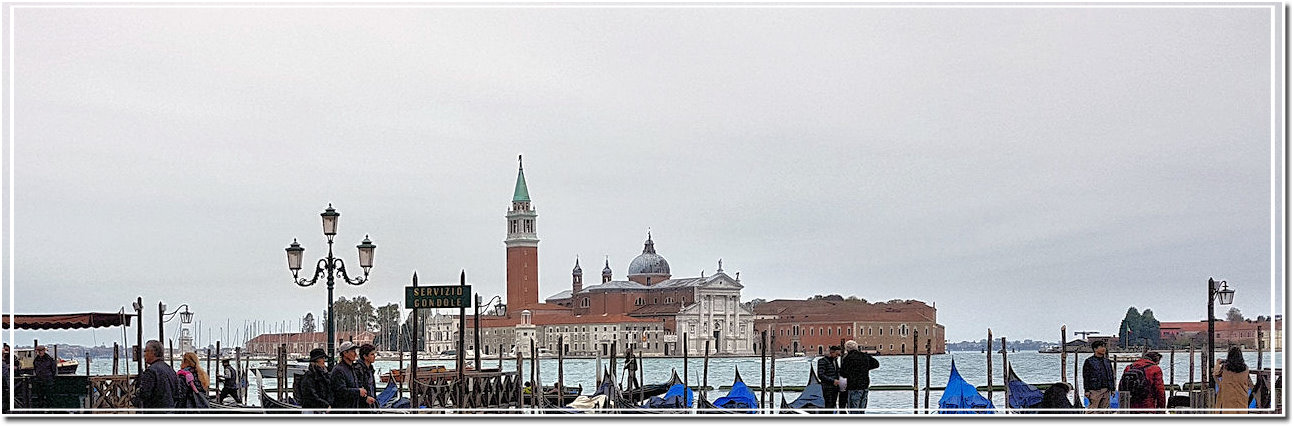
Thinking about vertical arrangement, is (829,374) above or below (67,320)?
below

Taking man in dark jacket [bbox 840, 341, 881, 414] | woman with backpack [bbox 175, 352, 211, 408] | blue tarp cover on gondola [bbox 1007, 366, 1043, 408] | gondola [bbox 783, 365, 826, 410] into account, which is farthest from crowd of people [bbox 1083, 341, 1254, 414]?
woman with backpack [bbox 175, 352, 211, 408]

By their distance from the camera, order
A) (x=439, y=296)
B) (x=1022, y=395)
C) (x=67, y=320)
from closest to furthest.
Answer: (x=439, y=296) < (x=67, y=320) < (x=1022, y=395)

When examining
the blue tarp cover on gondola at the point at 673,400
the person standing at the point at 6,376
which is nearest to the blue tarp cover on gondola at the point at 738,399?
the blue tarp cover on gondola at the point at 673,400

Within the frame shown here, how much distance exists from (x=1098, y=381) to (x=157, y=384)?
3588 millimetres

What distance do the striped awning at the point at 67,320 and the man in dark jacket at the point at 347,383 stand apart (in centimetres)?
169

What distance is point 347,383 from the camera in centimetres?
551

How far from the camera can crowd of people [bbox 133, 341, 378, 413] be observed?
17.7 ft

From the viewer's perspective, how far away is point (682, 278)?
105 ft

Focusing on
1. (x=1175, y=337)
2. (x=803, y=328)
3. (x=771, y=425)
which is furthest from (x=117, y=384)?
(x=803, y=328)

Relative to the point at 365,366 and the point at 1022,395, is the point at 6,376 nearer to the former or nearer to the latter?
the point at 365,366

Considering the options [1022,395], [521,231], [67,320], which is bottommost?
[1022,395]

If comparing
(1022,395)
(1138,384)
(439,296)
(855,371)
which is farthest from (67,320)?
(1022,395)

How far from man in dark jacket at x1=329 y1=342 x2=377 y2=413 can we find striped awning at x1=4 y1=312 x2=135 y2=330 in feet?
5.54

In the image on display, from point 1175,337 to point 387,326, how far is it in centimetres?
1141
